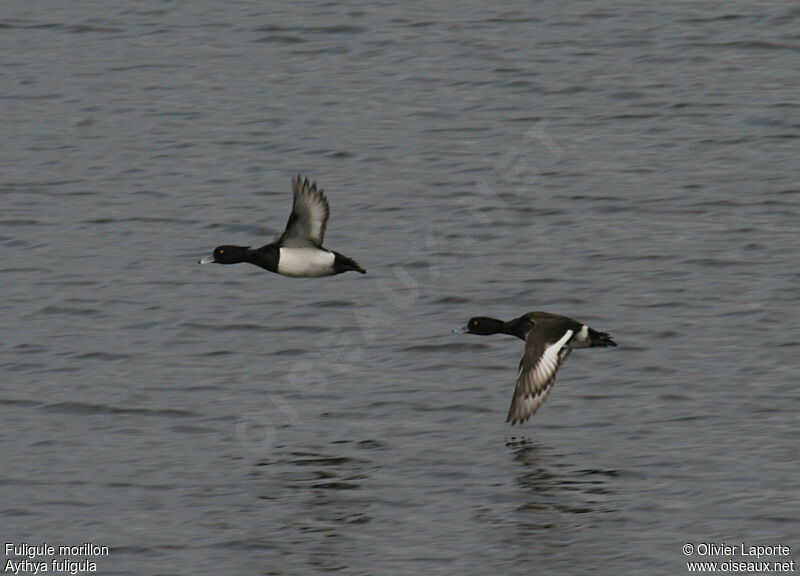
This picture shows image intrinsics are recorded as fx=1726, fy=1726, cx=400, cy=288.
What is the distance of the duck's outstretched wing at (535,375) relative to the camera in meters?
15.2

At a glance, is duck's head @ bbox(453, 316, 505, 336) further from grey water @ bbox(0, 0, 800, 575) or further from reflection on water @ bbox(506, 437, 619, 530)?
reflection on water @ bbox(506, 437, 619, 530)

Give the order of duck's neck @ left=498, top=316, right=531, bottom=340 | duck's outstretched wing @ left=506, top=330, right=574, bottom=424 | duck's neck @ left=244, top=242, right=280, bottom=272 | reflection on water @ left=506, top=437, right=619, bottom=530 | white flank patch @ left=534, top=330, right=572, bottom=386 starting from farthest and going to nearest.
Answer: duck's neck @ left=244, top=242, right=280, bottom=272 → duck's neck @ left=498, top=316, right=531, bottom=340 → white flank patch @ left=534, top=330, right=572, bottom=386 → duck's outstretched wing @ left=506, top=330, right=574, bottom=424 → reflection on water @ left=506, top=437, right=619, bottom=530

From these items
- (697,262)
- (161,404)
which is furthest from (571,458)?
(697,262)

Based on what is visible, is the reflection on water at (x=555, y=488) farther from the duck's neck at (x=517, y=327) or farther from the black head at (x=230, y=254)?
the black head at (x=230, y=254)

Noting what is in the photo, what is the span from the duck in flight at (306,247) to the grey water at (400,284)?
1201 millimetres

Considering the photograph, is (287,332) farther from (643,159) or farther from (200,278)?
(643,159)

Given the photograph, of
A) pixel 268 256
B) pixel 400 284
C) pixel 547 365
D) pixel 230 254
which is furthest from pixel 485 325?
pixel 400 284

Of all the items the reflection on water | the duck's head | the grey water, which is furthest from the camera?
the duck's head

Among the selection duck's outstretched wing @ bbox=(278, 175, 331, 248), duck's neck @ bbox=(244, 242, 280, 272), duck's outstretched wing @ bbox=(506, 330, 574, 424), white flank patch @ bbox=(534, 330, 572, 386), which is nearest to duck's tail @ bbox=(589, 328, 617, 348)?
duck's outstretched wing @ bbox=(506, 330, 574, 424)

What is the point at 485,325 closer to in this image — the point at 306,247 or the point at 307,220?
the point at 306,247

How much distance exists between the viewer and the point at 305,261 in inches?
661

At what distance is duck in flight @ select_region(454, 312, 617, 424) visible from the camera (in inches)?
601

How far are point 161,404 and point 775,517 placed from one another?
620 cm

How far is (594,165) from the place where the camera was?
23.8 m
